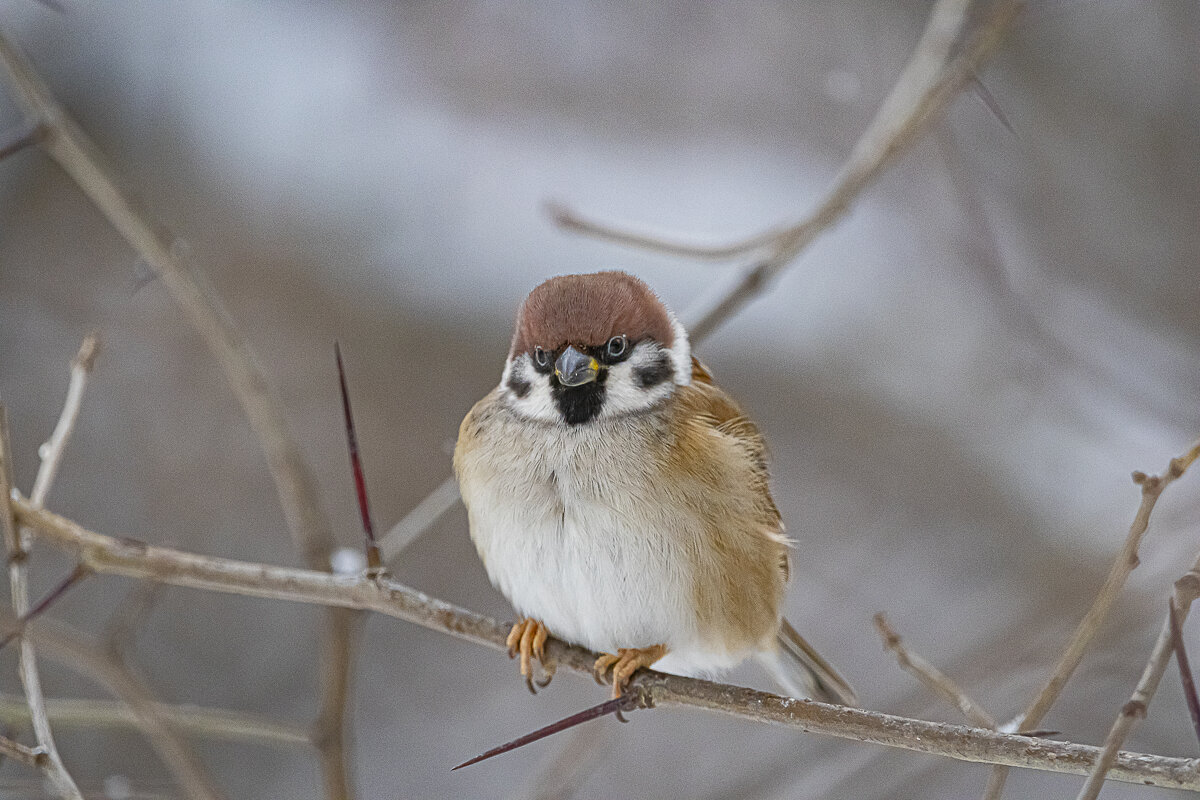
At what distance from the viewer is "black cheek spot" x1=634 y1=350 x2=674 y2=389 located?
2.29 metres

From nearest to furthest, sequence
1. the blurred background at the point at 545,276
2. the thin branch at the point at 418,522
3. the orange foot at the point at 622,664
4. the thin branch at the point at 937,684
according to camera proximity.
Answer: the thin branch at the point at 937,684
the orange foot at the point at 622,664
the thin branch at the point at 418,522
the blurred background at the point at 545,276

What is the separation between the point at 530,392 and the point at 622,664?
1.95 feet

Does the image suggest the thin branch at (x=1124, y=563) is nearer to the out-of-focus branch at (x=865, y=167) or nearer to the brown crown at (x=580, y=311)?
the brown crown at (x=580, y=311)

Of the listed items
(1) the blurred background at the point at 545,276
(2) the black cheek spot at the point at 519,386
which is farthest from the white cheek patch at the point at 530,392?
(1) the blurred background at the point at 545,276

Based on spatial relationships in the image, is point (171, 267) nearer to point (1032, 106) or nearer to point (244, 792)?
point (244, 792)

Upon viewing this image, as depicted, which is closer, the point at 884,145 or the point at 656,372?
the point at 656,372

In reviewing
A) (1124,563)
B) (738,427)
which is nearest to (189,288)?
(738,427)

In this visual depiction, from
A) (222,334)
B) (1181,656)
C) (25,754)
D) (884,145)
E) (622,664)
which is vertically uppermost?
(884,145)

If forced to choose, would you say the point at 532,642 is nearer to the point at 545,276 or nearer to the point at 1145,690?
the point at 1145,690

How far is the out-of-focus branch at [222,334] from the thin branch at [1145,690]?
153 centimetres

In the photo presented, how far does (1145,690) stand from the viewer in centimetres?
119

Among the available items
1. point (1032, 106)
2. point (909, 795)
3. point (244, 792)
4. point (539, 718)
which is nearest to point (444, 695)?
point (539, 718)

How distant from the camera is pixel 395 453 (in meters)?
4.20

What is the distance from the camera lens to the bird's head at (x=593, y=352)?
6.90ft
